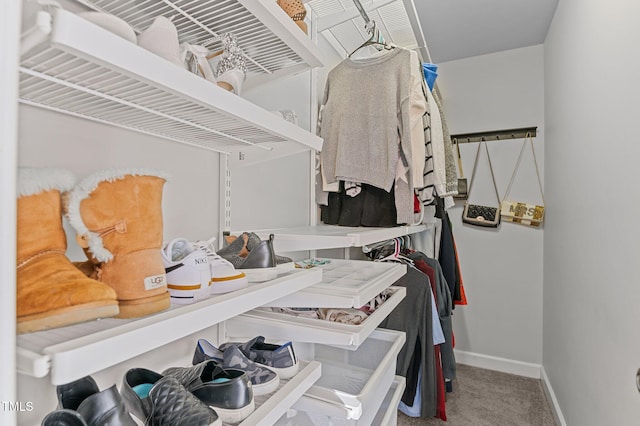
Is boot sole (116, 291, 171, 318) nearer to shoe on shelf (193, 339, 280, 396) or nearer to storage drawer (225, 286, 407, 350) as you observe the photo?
shoe on shelf (193, 339, 280, 396)

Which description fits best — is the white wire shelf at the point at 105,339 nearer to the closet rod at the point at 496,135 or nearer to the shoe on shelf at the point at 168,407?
the shoe on shelf at the point at 168,407

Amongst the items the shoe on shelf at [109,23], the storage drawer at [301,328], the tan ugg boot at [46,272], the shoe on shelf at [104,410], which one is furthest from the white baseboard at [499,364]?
the shoe on shelf at [109,23]

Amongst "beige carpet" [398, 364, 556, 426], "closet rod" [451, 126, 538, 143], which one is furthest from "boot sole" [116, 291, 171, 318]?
"closet rod" [451, 126, 538, 143]

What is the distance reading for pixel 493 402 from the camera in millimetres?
2209

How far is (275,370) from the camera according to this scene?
84cm

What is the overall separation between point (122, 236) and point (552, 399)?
2.56m

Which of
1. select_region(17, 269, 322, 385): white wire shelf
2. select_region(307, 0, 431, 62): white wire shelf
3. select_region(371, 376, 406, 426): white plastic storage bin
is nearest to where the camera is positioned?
select_region(17, 269, 322, 385): white wire shelf

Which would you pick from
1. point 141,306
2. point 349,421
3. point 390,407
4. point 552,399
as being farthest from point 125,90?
point 552,399

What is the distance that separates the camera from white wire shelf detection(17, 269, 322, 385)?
368 millimetres

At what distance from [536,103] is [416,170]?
166 centimetres

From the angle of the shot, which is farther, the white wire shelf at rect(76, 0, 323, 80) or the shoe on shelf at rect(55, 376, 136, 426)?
the white wire shelf at rect(76, 0, 323, 80)

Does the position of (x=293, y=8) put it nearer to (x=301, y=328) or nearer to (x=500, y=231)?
(x=301, y=328)

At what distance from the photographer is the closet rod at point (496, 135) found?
262 cm

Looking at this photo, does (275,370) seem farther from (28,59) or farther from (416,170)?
(416,170)
